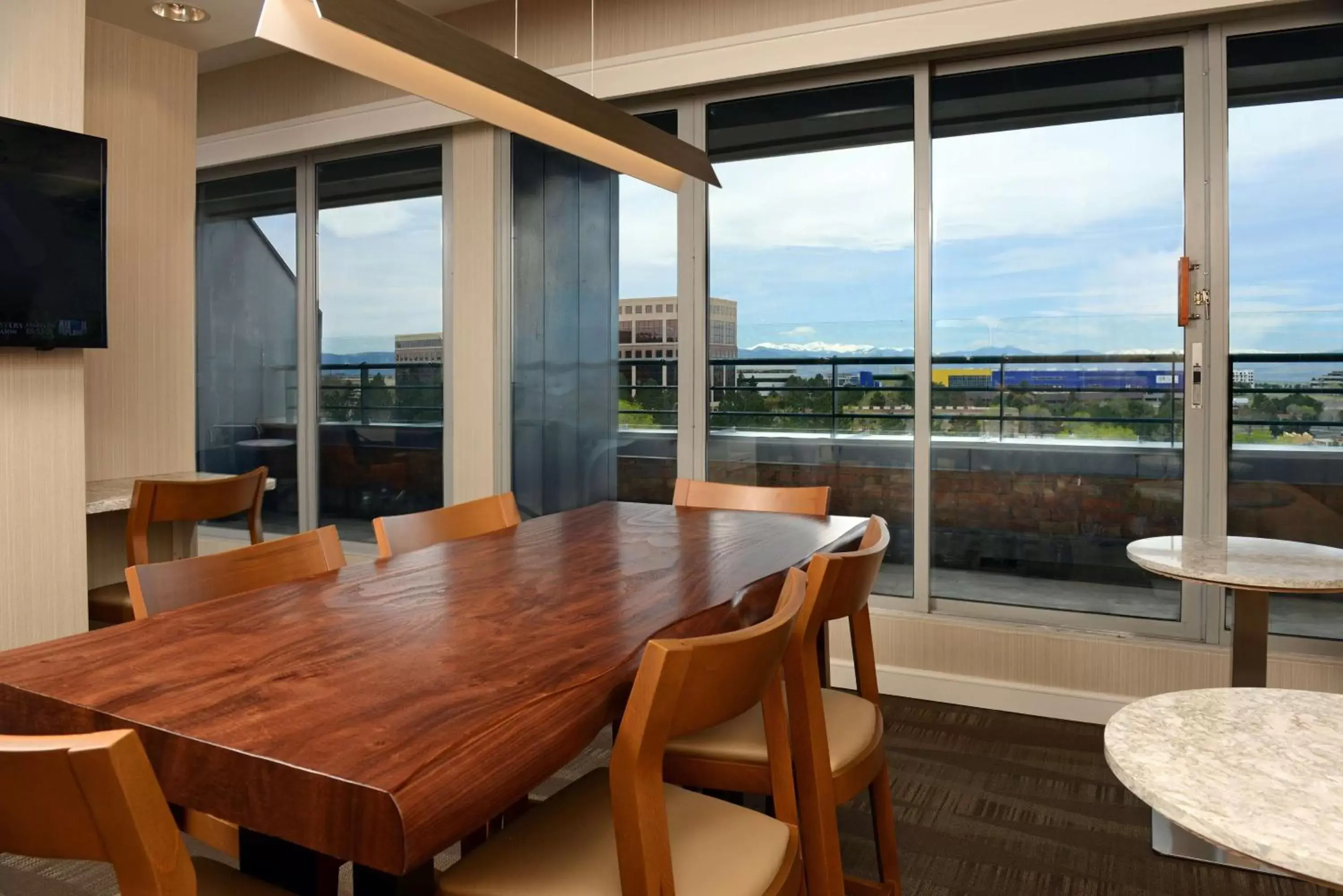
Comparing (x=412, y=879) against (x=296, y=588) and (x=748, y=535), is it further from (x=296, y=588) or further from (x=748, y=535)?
(x=748, y=535)

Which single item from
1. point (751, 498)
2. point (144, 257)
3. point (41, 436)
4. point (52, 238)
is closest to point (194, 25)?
point (144, 257)

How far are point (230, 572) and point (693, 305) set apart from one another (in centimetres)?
266

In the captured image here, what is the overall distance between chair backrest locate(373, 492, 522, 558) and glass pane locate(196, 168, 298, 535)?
10.1 ft

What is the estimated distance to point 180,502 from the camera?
2.92 meters

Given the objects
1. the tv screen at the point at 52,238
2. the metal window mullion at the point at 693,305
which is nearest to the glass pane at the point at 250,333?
the tv screen at the point at 52,238

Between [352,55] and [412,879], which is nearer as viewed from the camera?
[412,879]

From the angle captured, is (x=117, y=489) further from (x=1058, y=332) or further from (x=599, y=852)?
(x=1058, y=332)

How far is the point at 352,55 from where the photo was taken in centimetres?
191

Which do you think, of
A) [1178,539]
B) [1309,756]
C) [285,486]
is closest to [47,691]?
[1309,756]

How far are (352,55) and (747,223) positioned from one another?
2.41m

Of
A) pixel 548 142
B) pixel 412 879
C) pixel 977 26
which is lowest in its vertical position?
pixel 412 879

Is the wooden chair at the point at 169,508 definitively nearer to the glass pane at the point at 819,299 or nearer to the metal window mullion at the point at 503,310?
the metal window mullion at the point at 503,310

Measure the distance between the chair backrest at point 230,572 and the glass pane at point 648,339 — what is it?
2.25 m

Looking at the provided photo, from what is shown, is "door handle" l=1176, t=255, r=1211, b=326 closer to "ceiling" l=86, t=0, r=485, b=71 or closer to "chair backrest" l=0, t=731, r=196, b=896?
"ceiling" l=86, t=0, r=485, b=71
